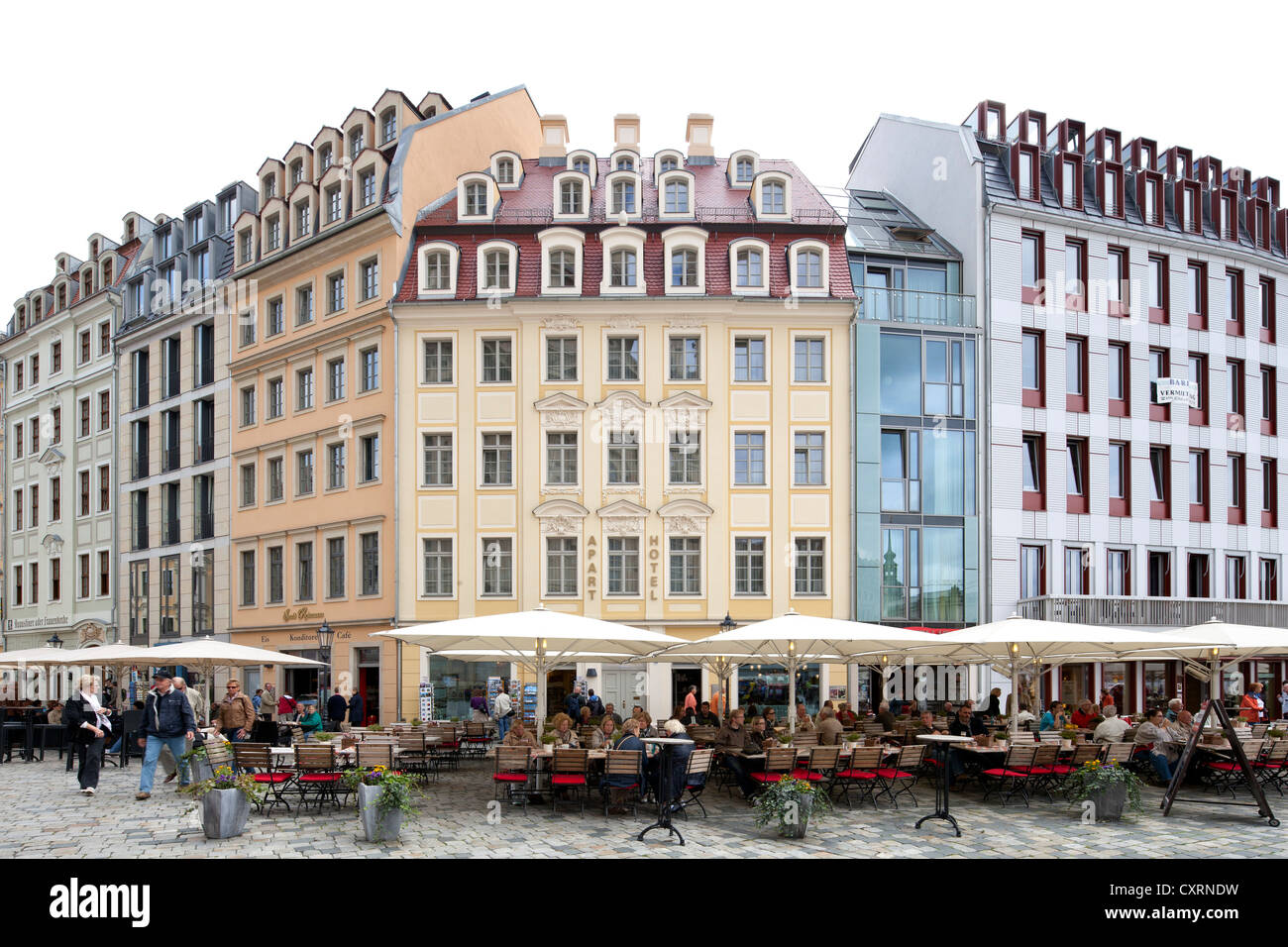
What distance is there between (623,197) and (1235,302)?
19652 mm

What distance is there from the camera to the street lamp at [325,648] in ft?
107

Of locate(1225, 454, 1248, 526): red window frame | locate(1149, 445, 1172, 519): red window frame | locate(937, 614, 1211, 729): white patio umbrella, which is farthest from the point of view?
locate(1225, 454, 1248, 526): red window frame

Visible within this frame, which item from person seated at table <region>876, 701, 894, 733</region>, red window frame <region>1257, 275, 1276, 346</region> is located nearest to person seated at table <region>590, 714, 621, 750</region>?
person seated at table <region>876, 701, 894, 733</region>

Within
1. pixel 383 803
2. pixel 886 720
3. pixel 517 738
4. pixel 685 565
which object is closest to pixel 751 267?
pixel 685 565

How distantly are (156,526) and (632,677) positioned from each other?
773 inches

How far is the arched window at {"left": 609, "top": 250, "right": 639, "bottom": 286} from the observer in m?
32.0

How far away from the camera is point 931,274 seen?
112 feet

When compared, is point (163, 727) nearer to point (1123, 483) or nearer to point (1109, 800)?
point (1109, 800)

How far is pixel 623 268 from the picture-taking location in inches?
1265

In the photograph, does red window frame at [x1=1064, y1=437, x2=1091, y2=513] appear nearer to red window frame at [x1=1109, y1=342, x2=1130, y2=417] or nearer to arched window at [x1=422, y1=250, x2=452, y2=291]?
red window frame at [x1=1109, y1=342, x2=1130, y2=417]

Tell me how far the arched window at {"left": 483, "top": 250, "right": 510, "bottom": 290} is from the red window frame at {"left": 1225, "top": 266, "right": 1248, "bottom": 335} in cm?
2225

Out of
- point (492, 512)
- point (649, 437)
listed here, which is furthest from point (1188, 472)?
point (492, 512)

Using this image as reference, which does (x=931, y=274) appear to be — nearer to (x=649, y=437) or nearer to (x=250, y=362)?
(x=649, y=437)
